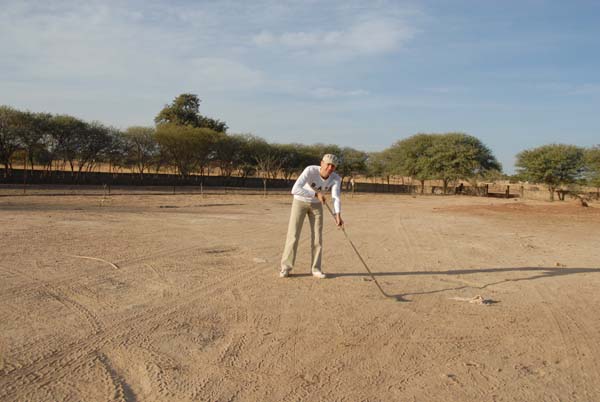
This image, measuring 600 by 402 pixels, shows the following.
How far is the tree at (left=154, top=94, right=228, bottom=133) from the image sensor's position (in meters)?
63.6

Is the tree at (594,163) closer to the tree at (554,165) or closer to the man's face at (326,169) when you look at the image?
the tree at (554,165)

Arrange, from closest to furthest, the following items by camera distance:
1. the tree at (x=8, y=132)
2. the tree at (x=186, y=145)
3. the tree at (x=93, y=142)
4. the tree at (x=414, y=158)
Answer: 1. the tree at (x=8, y=132)
2. the tree at (x=93, y=142)
3. the tree at (x=186, y=145)
4. the tree at (x=414, y=158)

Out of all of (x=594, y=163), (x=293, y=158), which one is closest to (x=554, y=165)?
(x=594, y=163)

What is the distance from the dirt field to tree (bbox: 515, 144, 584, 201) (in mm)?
43599

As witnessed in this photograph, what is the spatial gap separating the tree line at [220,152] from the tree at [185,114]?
0.44 feet

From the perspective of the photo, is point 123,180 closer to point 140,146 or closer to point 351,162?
point 140,146

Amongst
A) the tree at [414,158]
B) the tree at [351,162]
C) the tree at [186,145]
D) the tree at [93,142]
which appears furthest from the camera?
the tree at [351,162]

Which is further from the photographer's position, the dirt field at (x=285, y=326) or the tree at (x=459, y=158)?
the tree at (x=459, y=158)

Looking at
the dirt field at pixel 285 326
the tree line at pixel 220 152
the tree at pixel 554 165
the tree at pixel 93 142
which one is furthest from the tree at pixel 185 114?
the dirt field at pixel 285 326

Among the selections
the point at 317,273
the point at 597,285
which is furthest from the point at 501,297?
the point at 317,273

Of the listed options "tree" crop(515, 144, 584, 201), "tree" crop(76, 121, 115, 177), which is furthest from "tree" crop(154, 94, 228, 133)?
"tree" crop(515, 144, 584, 201)

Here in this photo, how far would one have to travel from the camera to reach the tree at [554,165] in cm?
4822

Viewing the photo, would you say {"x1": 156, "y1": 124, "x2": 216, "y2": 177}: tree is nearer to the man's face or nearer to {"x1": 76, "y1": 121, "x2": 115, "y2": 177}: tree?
{"x1": 76, "y1": 121, "x2": 115, "y2": 177}: tree

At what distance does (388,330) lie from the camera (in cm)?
496
